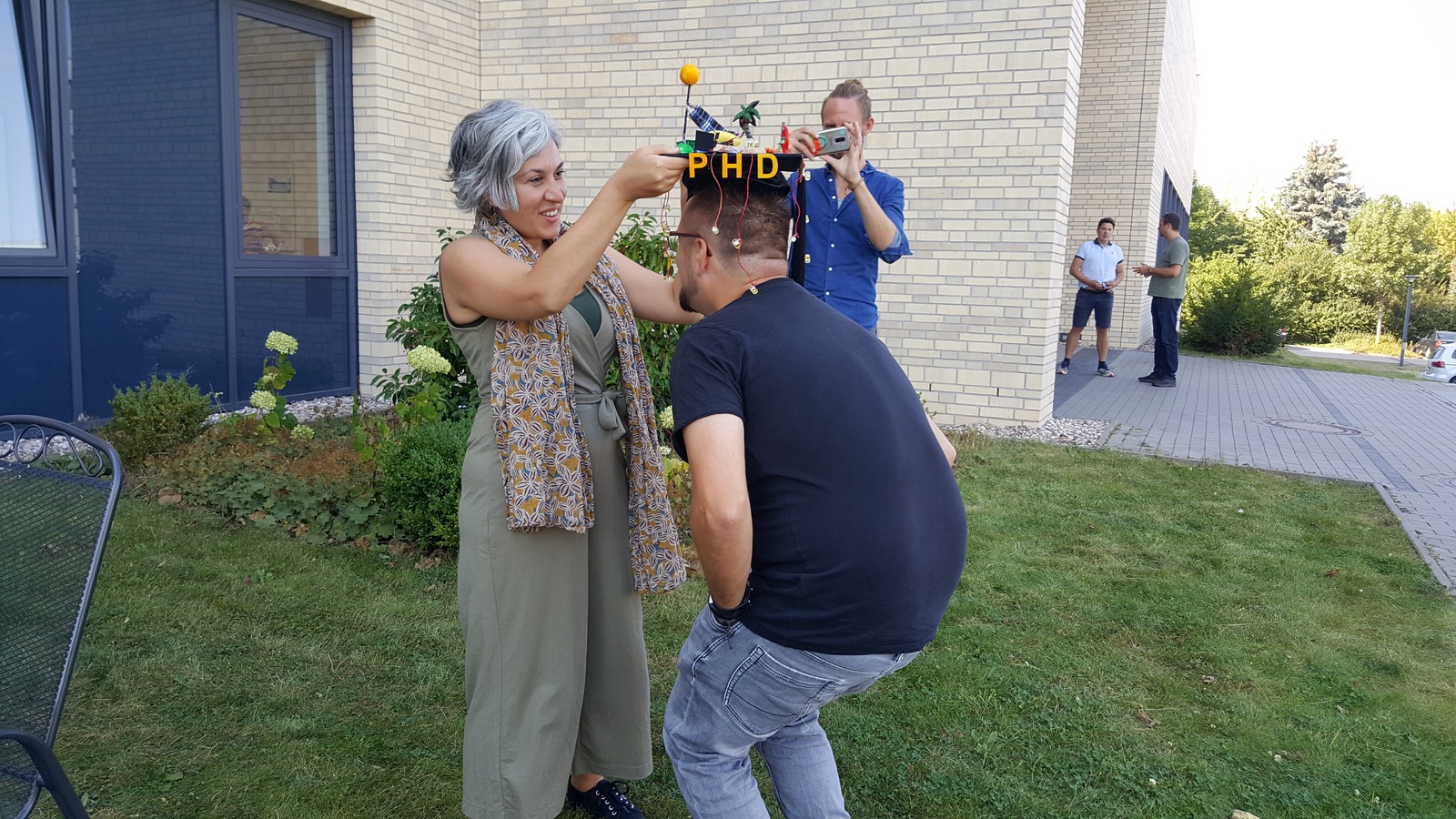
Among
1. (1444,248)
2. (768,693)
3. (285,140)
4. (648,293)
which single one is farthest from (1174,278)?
(1444,248)

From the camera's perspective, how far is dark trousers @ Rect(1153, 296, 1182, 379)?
40.4ft

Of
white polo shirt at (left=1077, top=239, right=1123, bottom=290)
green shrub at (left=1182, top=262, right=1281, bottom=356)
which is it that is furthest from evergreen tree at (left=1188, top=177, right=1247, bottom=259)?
white polo shirt at (left=1077, top=239, right=1123, bottom=290)

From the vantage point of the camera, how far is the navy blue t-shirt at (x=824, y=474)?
1834 millimetres

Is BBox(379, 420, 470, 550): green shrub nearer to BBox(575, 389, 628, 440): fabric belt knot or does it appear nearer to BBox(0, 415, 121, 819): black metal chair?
BBox(575, 389, 628, 440): fabric belt knot

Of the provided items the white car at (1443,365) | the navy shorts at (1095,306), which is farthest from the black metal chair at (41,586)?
the white car at (1443,365)

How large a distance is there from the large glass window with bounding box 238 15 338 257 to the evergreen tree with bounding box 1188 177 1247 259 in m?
32.1

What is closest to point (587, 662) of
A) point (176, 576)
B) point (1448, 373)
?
point (176, 576)

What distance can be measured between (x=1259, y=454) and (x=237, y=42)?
8716mm

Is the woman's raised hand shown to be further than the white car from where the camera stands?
No

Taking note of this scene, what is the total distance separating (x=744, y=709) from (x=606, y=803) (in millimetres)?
1057

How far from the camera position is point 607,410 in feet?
8.52

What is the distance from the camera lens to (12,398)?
6547 millimetres

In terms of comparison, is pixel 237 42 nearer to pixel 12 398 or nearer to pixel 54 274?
pixel 54 274

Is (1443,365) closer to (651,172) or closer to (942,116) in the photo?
(942,116)
